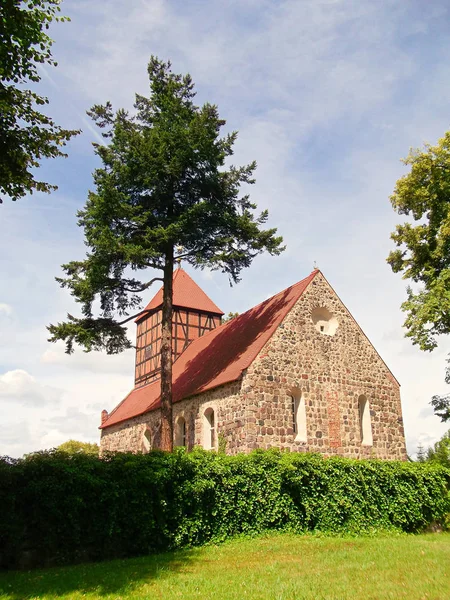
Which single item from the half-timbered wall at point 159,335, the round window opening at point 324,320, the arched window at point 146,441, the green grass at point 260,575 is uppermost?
the half-timbered wall at point 159,335

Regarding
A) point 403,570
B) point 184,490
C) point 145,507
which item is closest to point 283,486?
point 184,490

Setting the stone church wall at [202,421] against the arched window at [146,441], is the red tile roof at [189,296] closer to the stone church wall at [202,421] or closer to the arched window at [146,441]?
the stone church wall at [202,421]

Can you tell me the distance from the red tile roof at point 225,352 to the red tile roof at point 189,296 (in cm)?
277

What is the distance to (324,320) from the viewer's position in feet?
67.6

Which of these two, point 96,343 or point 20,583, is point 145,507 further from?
point 96,343

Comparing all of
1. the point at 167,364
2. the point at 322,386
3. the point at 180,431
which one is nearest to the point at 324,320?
the point at 322,386

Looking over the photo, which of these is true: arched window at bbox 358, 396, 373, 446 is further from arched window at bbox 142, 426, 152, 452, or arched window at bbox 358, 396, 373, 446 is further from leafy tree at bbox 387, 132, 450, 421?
arched window at bbox 142, 426, 152, 452

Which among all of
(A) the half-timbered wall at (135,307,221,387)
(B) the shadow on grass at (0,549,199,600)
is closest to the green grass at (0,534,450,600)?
(B) the shadow on grass at (0,549,199,600)

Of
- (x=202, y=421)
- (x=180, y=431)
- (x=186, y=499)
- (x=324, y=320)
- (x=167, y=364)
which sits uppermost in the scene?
(x=324, y=320)

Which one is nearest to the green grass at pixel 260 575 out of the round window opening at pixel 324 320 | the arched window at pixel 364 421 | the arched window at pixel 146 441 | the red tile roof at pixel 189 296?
the arched window at pixel 364 421

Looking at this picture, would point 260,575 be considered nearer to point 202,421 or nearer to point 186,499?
point 186,499

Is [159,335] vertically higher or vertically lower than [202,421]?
higher

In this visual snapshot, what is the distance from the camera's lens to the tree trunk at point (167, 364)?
16.9m

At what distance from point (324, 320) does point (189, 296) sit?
11.8m
